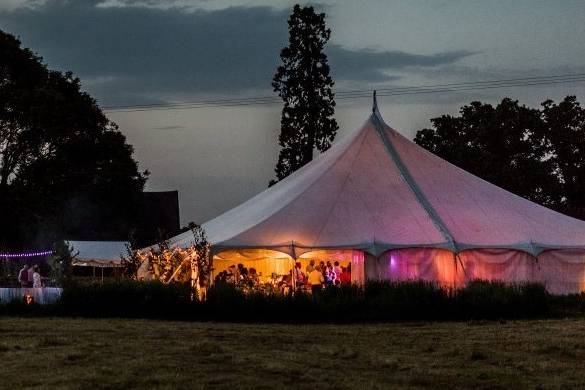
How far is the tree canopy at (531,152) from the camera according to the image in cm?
4534

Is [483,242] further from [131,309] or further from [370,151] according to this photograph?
[131,309]

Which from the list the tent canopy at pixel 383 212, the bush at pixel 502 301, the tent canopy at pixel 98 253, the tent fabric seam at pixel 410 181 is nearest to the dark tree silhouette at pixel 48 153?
the tent canopy at pixel 98 253

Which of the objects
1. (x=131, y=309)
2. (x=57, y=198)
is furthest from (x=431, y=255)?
(x=57, y=198)

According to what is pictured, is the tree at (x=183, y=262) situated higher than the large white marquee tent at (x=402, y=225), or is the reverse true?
the large white marquee tent at (x=402, y=225)

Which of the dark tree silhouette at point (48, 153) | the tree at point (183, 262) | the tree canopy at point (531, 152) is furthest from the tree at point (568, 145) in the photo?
the tree at point (183, 262)

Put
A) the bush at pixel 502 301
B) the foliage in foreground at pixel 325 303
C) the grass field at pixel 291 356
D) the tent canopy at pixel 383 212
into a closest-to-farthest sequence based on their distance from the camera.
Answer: the grass field at pixel 291 356, the foliage in foreground at pixel 325 303, the bush at pixel 502 301, the tent canopy at pixel 383 212

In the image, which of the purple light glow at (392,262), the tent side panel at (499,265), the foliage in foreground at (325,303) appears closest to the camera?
the foliage in foreground at (325,303)

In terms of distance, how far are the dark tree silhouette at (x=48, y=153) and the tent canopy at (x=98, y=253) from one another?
149 centimetres

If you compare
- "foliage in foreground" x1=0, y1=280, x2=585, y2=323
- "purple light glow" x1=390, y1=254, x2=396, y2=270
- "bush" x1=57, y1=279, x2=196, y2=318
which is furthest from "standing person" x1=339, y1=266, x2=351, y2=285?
"bush" x1=57, y1=279, x2=196, y2=318

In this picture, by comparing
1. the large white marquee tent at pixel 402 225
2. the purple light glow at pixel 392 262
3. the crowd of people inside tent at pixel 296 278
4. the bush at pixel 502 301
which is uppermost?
the large white marquee tent at pixel 402 225

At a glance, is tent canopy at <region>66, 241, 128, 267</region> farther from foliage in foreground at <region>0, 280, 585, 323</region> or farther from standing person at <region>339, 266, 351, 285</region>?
foliage in foreground at <region>0, 280, 585, 323</region>

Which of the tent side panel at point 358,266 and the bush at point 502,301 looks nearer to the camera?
the bush at point 502,301

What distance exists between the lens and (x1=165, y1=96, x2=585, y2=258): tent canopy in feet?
72.9

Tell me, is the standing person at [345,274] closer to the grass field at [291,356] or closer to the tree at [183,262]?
the tree at [183,262]
